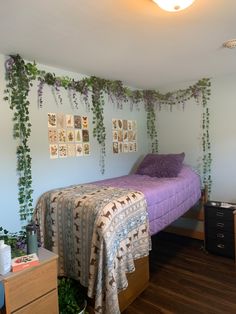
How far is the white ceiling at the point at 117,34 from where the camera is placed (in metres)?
1.56

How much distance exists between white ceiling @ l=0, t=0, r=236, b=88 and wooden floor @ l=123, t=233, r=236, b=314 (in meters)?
2.27

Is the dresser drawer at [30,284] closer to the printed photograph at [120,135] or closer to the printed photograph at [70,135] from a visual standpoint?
the printed photograph at [70,135]

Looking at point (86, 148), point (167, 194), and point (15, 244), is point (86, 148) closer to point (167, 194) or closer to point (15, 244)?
point (167, 194)

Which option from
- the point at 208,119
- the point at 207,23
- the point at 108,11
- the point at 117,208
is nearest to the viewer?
the point at 108,11

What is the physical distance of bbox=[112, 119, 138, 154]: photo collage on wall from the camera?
349 cm

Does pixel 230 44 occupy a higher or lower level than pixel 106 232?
higher

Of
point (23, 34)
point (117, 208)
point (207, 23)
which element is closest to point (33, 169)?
point (117, 208)

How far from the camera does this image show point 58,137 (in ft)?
8.89

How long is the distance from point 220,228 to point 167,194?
Answer: 946 millimetres

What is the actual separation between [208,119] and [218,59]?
1047 millimetres

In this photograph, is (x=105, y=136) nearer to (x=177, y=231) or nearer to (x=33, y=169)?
(x=33, y=169)

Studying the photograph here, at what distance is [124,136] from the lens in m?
3.67

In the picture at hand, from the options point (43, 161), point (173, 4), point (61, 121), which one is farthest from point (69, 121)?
point (173, 4)

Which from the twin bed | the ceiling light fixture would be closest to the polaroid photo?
the twin bed
